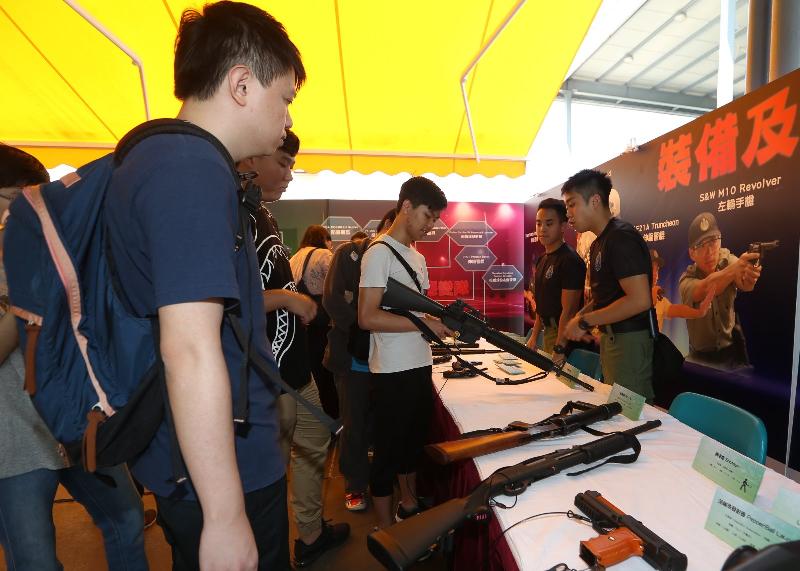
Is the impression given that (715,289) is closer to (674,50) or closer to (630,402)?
(630,402)

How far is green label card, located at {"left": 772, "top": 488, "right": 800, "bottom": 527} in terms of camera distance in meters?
0.62

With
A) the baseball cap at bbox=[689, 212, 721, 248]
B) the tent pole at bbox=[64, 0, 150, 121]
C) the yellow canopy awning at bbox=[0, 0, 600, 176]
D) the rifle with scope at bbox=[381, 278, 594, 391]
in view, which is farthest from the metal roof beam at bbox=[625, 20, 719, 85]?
the tent pole at bbox=[64, 0, 150, 121]

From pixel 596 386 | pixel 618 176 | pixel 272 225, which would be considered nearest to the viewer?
pixel 272 225

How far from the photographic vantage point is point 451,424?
1599 millimetres

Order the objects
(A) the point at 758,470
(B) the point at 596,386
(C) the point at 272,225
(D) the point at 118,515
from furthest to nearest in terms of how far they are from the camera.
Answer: (B) the point at 596,386 < (C) the point at 272,225 < (D) the point at 118,515 < (A) the point at 758,470

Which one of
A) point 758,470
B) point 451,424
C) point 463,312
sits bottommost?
point 451,424

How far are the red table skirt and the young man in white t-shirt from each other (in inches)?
6.4

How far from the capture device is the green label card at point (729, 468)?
85cm

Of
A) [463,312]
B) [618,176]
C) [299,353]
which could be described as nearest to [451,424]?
[463,312]

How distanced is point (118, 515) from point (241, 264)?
47.4 inches

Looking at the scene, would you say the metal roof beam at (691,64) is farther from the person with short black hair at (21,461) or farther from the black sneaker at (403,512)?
the person with short black hair at (21,461)

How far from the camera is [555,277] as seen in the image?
2.79 metres

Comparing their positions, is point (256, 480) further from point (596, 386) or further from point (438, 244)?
point (438, 244)

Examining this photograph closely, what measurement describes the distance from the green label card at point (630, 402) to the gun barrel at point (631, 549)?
2.16 ft
